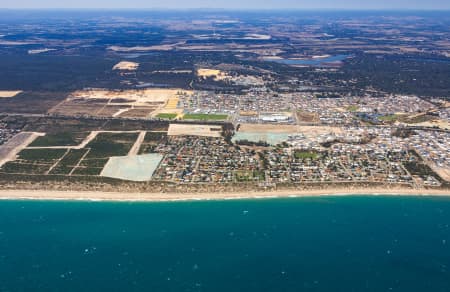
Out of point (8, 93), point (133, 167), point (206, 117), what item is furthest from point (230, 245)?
point (8, 93)

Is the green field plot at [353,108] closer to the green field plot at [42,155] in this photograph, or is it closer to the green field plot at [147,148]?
the green field plot at [147,148]

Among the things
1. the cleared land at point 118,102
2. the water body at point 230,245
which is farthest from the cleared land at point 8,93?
the water body at point 230,245

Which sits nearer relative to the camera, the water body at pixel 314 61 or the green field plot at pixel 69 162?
the green field plot at pixel 69 162

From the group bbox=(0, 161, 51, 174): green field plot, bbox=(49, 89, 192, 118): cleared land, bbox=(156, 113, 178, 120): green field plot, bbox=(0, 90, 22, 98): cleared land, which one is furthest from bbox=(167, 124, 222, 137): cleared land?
bbox=(0, 90, 22, 98): cleared land

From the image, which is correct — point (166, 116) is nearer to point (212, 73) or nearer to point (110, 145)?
point (110, 145)

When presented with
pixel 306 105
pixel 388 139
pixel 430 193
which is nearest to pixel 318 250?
pixel 430 193

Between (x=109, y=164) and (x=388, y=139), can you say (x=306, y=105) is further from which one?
(x=109, y=164)

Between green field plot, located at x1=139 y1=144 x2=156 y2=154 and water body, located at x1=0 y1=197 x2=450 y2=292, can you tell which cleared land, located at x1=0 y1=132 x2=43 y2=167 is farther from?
green field plot, located at x1=139 y1=144 x2=156 y2=154
